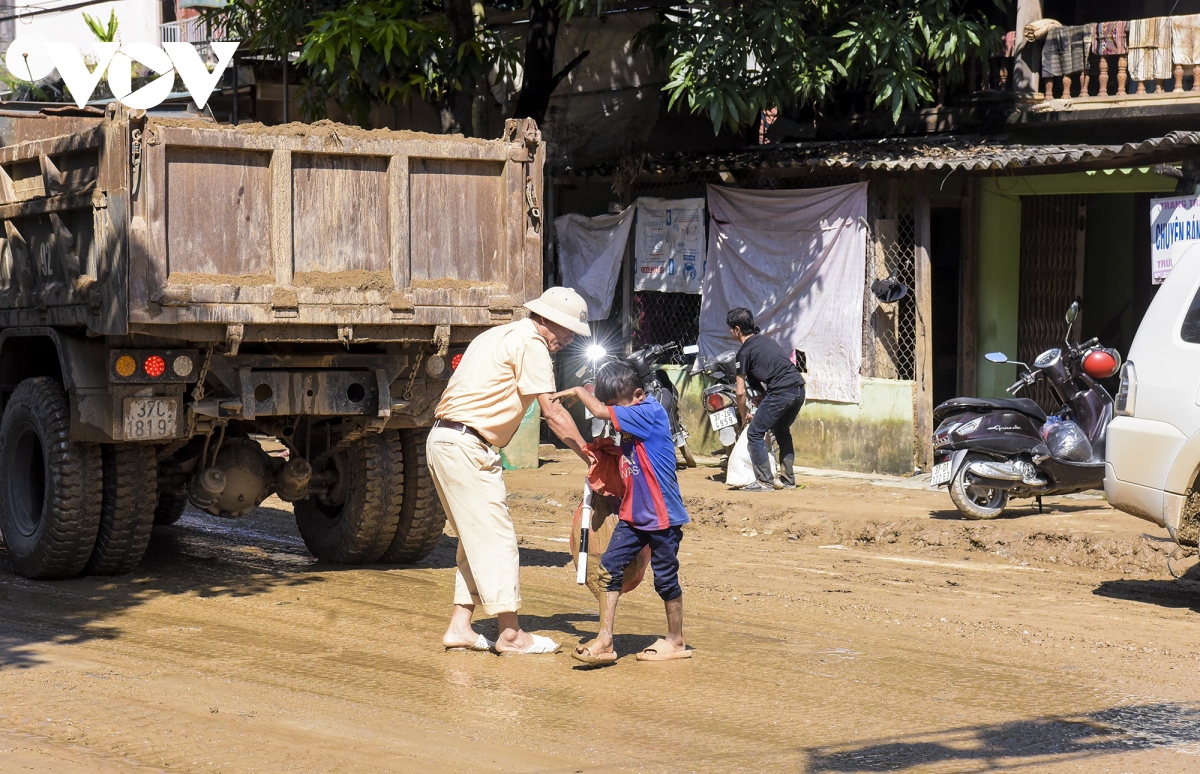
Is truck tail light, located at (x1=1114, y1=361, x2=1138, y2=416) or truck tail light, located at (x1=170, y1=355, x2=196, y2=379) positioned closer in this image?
truck tail light, located at (x1=170, y1=355, x2=196, y2=379)

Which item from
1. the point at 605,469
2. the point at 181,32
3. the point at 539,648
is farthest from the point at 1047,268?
the point at 181,32

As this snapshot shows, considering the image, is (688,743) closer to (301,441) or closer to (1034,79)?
(301,441)

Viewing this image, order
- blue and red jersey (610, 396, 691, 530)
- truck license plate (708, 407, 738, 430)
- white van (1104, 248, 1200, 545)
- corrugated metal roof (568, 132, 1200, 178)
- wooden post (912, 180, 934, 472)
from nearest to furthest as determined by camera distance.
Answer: blue and red jersey (610, 396, 691, 530), white van (1104, 248, 1200, 545), corrugated metal roof (568, 132, 1200, 178), truck license plate (708, 407, 738, 430), wooden post (912, 180, 934, 472)

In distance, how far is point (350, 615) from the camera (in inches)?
285

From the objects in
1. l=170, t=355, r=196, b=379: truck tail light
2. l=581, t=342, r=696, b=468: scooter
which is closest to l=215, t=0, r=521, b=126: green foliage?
l=581, t=342, r=696, b=468: scooter

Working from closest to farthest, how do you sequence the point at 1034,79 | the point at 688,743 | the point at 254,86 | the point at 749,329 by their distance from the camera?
the point at 688,743, the point at 749,329, the point at 1034,79, the point at 254,86

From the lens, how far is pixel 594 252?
621 inches

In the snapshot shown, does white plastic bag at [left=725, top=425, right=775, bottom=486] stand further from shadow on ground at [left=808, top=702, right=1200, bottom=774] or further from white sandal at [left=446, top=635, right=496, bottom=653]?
shadow on ground at [left=808, top=702, right=1200, bottom=774]

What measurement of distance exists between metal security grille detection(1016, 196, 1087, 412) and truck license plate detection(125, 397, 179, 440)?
29.4 feet

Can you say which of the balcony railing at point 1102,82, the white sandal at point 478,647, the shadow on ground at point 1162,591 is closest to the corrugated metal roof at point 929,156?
the balcony railing at point 1102,82

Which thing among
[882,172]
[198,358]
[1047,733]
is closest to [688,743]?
[1047,733]

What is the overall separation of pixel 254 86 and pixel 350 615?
45.0ft

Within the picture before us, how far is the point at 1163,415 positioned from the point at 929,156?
17.7 feet

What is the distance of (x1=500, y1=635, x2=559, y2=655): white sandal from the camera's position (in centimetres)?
646
